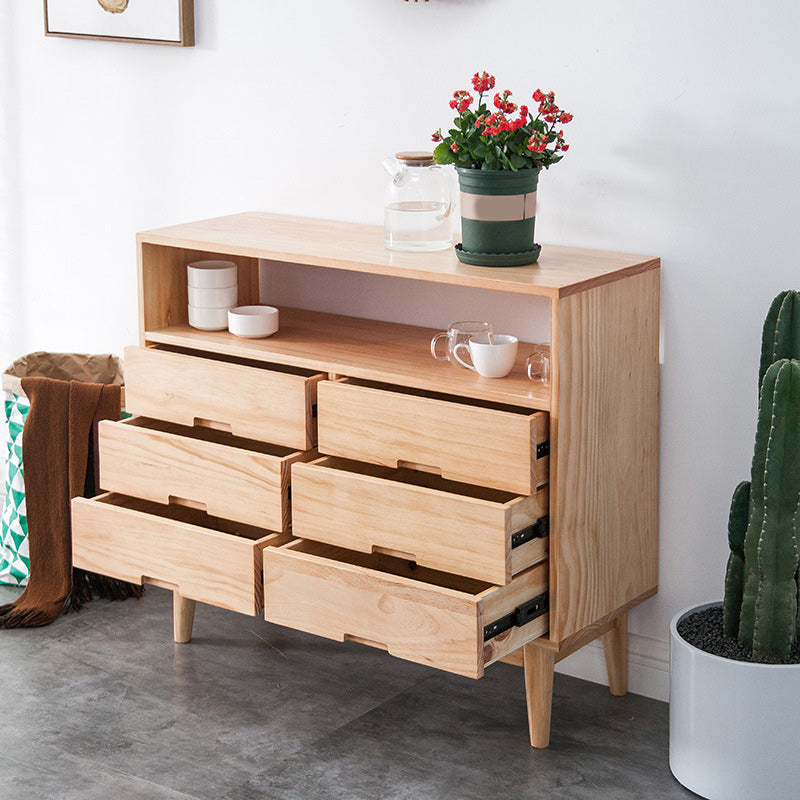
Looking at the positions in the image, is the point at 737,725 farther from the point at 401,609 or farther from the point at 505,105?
the point at 505,105

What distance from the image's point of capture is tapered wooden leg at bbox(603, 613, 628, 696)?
2.63 metres

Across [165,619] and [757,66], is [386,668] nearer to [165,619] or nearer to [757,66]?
[165,619]

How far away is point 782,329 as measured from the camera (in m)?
2.24

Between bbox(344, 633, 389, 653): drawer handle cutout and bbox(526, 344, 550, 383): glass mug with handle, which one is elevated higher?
bbox(526, 344, 550, 383): glass mug with handle

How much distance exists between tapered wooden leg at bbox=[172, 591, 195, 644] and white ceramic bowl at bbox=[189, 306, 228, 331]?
0.59 metres

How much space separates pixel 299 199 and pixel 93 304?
75 cm

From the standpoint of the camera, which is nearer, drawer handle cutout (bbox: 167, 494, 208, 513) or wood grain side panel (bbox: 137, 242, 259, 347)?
drawer handle cutout (bbox: 167, 494, 208, 513)

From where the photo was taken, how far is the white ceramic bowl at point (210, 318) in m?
2.78

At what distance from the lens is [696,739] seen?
7.54ft

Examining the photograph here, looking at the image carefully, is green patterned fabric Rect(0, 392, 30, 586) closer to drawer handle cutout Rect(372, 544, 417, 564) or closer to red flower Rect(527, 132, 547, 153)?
drawer handle cutout Rect(372, 544, 417, 564)

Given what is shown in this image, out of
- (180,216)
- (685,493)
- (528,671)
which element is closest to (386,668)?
(528,671)

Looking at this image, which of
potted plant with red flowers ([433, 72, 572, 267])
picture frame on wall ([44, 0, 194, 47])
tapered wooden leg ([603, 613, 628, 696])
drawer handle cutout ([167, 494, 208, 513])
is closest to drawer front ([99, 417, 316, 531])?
drawer handle cutout ([167, 494, 208, 513])

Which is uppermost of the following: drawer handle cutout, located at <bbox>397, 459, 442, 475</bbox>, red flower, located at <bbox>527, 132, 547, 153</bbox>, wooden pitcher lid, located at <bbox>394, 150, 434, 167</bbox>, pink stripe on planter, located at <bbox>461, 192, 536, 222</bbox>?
red flower, located at <bbox>527, 132, 547, 153</bbox>

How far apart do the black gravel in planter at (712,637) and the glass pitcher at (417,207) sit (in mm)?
835
